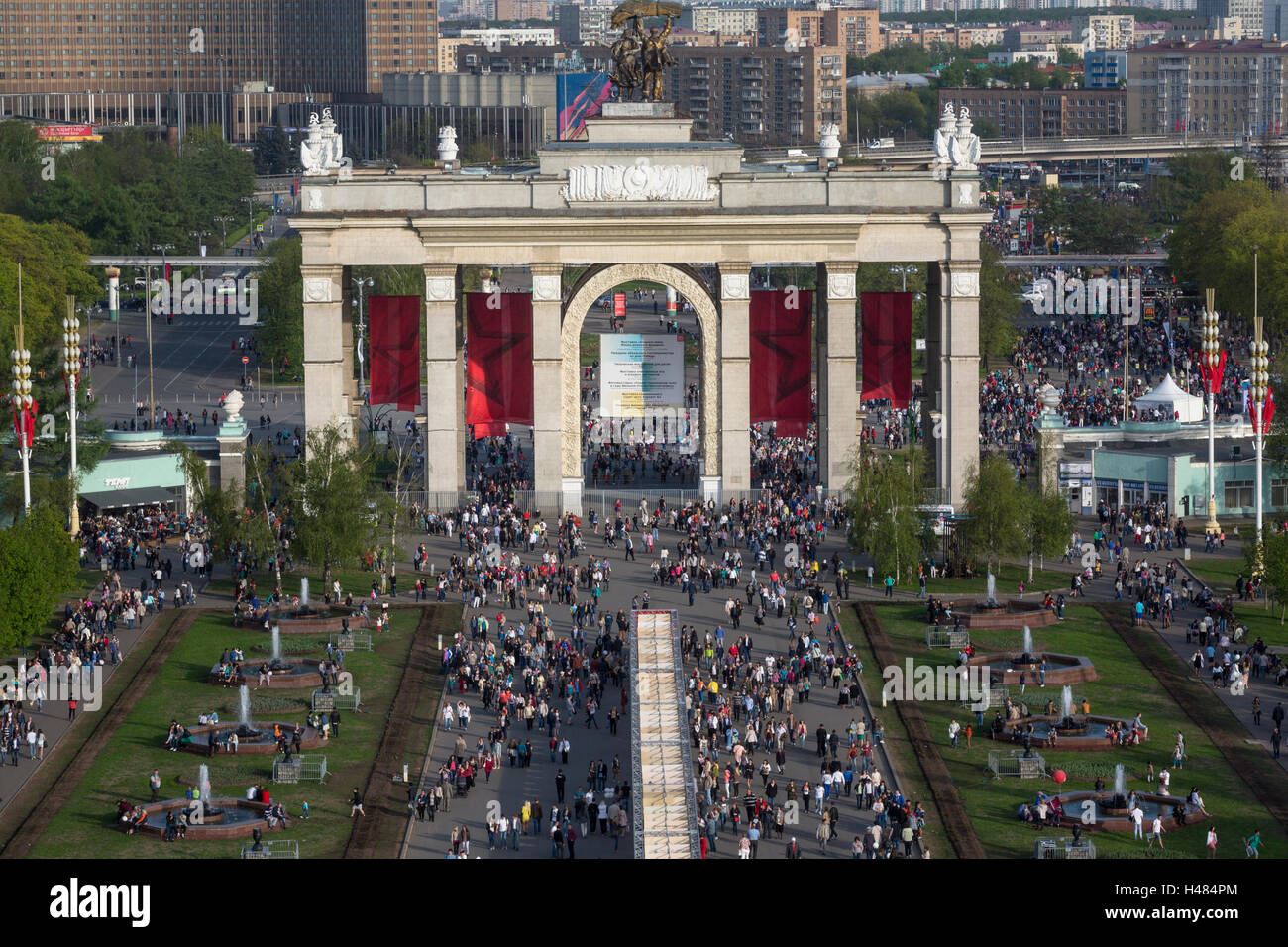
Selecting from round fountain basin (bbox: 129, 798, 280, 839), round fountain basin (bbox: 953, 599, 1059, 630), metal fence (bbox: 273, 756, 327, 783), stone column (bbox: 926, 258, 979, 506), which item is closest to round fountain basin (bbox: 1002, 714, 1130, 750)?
round fountain basin (bbox: 953, 599, 1059, 630)

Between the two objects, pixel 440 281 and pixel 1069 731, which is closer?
pixel 1069 731

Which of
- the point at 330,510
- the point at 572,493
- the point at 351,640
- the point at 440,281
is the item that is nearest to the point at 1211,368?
the point at 572,493

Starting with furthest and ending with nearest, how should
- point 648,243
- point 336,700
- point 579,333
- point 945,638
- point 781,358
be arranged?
point 781,358
point 579,333
point 648,243
point 945,638
point 336,700

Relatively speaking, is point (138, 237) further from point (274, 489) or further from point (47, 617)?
point (47, 617)

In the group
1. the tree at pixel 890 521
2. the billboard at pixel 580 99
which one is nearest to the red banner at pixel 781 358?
the tree at pixel 890 521

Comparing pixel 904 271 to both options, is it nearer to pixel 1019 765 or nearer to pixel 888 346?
pixel 888 346

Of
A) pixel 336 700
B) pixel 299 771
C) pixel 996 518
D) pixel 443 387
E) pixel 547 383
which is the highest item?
pixel 547 383

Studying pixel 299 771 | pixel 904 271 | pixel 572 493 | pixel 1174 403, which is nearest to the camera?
pixel 299 771

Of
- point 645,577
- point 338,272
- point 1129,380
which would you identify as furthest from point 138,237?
point 645,577
